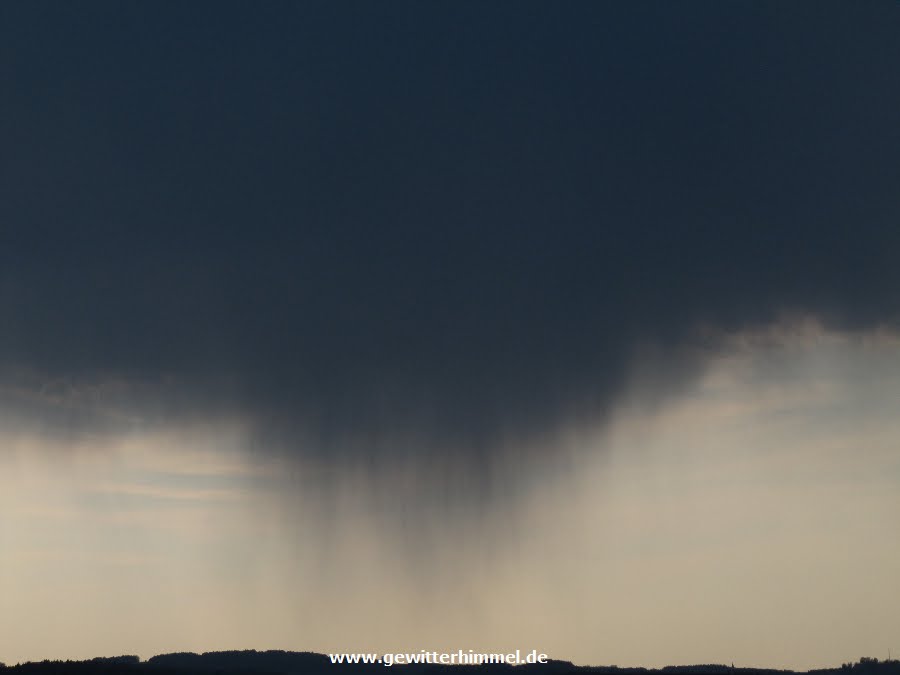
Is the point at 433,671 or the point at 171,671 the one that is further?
the point at 433,671

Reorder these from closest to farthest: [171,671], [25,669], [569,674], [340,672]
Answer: [25,669] < [171,671] < [569,674] < [340,672]

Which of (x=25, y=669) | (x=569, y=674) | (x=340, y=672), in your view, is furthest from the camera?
(x=340, y=672)

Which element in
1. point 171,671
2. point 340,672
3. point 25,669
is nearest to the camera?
point 25,669

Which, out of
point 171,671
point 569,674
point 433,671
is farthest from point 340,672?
point 569,674

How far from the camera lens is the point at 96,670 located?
13862 cm

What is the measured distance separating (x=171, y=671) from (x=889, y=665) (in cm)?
22143

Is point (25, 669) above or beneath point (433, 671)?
above

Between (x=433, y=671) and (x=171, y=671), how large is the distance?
257 feet

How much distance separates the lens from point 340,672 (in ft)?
615

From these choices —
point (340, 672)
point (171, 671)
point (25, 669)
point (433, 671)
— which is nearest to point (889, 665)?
point (433, 671)

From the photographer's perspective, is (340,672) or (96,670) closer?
(96,670)

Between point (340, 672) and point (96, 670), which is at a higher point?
point (96, 670)

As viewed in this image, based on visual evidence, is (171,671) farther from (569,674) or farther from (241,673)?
(569,674)

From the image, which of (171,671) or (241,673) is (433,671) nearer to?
(241,673)
